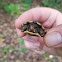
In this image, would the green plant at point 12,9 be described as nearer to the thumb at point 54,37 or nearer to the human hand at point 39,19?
the human hand at point 39,19

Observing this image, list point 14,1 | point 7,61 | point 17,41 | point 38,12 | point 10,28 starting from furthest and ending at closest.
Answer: point 14,1, point 10,28, point 17,41, point 7,61, point 38,12

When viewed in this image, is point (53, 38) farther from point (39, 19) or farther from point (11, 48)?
point (11, 48)

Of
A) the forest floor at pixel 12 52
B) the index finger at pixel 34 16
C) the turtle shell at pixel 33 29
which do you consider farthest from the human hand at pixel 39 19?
the forest floor at pixel 12 52

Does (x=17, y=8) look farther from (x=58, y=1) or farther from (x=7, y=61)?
(x=7, y=61)

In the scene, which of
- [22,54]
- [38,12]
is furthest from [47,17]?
[22,54]

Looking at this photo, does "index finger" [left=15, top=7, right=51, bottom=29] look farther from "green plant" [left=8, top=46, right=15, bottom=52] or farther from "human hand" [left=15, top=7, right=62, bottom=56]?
"green plant" [left=8, top=46, right=15, bottom=52]

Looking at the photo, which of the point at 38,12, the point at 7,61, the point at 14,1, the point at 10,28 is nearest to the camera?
the point at 38,12
